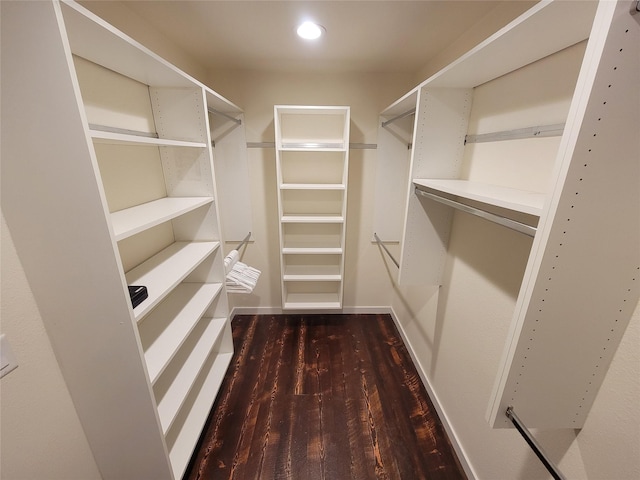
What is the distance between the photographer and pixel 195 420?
1.54 m

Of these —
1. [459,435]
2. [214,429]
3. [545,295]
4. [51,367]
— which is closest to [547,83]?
[545,295]

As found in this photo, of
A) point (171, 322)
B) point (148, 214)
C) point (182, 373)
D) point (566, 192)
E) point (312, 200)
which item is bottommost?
point (182, 373)

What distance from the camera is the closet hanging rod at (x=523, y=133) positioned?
931mm

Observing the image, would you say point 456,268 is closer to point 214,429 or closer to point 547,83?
point 547,83

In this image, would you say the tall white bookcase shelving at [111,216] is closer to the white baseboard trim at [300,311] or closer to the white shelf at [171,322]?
the white shelf at [171,322]

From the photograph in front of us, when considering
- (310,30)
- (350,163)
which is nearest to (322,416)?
(350,163)

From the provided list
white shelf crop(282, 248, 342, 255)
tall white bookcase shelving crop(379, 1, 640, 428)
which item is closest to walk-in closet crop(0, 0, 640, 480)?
tall white bookcase shelving crop(379, 1, 640, 428)

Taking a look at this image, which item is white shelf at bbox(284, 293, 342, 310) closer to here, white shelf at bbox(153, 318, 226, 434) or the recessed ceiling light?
white shelf at bbox(153, 318, 226, 434)

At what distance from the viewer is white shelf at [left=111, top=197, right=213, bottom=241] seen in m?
0.97

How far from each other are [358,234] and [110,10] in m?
2.27

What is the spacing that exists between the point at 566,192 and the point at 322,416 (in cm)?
184

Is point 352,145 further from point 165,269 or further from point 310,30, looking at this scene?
point 165,269

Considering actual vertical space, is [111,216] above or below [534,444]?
above

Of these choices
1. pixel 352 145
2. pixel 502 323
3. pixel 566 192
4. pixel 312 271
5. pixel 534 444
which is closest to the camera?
pixel 566 192
